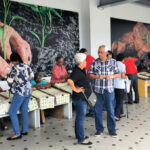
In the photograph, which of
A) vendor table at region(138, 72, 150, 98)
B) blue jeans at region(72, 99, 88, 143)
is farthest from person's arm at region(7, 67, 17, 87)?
vendor table at region(138, 72, 150, 98)

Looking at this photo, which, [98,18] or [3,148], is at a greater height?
[98,18]

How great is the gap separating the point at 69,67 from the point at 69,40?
2.85 ft

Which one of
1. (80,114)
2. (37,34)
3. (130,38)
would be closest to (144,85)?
(130,38)

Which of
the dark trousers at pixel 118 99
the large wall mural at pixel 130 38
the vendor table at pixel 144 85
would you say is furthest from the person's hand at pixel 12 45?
the large wall mural at pixel 130 38

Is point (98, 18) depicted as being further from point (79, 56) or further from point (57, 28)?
point (79, 56)

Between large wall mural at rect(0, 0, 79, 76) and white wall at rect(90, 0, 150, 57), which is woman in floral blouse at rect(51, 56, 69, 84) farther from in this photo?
white wall at rect(90, 0, 150, 57)

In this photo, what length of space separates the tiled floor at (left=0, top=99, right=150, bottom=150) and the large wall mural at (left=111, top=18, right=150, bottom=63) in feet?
15.2

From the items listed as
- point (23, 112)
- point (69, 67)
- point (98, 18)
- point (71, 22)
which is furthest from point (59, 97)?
point (98, 18)

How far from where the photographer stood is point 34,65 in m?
6.27

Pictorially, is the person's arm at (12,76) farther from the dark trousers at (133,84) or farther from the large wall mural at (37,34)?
the dark trousers at (133,84)

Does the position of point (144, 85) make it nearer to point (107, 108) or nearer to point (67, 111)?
point (67, 111)

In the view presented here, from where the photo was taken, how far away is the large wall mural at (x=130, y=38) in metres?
8.77

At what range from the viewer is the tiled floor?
3.43 m

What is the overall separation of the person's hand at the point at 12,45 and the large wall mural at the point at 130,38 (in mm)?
3828
